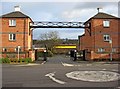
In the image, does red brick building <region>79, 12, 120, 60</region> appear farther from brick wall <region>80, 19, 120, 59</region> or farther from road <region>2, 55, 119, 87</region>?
road <region>2, 55, 119, 87</region>

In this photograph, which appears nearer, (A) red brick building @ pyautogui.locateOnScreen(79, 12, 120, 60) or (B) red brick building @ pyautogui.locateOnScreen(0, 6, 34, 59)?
(B) red brick building @ pyautogui.locateOnScreen(0, 6, 34, 59)

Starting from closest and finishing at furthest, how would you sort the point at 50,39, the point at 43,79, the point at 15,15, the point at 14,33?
the point at 43,79, the point at 14,33, the point at 15,15, the point at 50,39

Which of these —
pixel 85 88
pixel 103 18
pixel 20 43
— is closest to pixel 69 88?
pixel 85 88

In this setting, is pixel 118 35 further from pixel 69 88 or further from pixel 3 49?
pixel 69 88

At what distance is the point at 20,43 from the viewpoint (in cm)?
4394

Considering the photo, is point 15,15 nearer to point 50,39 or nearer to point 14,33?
point 14,33

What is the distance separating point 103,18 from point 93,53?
256 inches

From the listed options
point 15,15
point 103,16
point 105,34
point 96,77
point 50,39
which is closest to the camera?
point 96,77

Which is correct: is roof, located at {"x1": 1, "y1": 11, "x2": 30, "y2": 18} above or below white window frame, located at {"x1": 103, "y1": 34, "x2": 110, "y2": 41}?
above

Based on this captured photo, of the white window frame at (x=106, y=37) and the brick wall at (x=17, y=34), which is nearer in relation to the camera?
the brick wall at (x=17, y=34)

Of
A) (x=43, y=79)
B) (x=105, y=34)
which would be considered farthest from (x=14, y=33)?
(x=43, y=79)

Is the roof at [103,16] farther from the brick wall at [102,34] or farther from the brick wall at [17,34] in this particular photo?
the brick wall at [17,34]

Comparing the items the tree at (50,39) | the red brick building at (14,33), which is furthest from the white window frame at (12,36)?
the tree at (50,39)

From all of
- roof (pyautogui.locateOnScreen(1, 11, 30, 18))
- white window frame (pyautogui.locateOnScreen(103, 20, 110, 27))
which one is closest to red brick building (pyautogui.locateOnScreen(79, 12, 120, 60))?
white window frame (pyautogui.locateOnScreen(103, 20, 110, 27))
